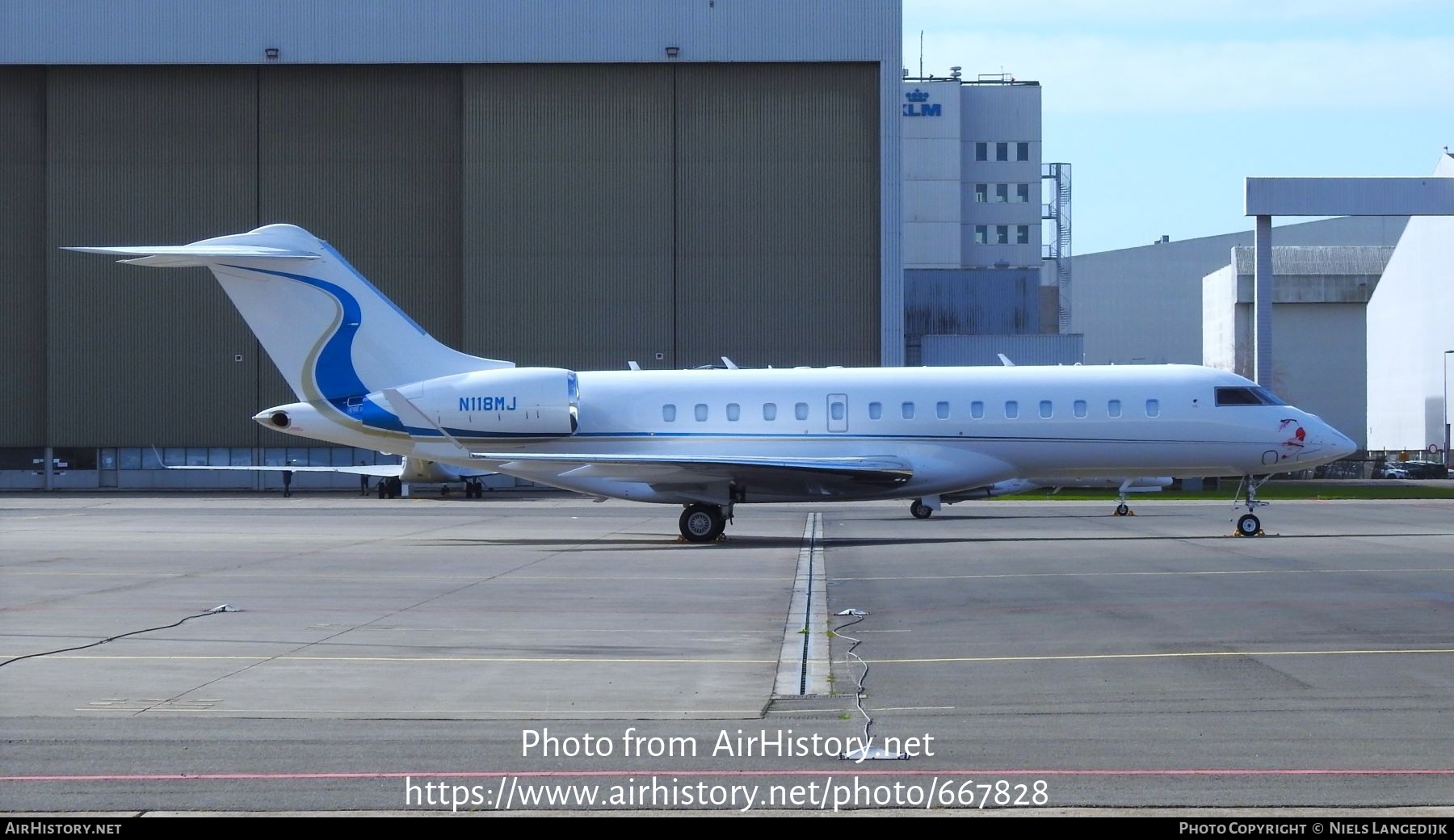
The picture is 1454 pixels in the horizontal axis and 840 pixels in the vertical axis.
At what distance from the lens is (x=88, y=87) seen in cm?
5959

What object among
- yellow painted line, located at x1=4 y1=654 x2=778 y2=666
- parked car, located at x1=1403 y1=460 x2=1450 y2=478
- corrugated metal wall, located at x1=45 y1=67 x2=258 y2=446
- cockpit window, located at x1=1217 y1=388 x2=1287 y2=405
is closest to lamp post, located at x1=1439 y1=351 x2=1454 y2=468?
parked car, located at x1=1403 y1=460 x2=1450 y2=478

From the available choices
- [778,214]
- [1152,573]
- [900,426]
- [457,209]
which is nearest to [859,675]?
[1152,573]

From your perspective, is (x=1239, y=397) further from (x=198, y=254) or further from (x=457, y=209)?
(x=457, y=209)

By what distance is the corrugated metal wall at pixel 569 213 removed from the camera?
192ft

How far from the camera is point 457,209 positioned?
60.5 m

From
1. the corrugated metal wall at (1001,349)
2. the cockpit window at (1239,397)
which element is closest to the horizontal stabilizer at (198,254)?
the cockpit window at (1239,397)

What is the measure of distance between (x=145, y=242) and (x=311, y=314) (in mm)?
37342

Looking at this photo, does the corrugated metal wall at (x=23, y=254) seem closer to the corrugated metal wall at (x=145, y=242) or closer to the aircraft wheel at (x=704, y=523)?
the corrugated metal wall at (x=145, y=242)

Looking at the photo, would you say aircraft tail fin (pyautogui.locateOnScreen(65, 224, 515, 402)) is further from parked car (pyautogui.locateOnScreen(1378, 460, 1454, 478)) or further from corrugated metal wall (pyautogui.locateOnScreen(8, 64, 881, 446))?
parked car (pyautogui.locateOnScreen(1378, 460, 1454, 478))

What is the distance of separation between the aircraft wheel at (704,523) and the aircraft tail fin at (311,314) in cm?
624

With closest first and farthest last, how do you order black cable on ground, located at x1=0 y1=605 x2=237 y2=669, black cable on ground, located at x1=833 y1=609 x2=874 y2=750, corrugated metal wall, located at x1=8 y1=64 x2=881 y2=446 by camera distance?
black cable on ground, located at x1=833 y1=609 x2=874 y2=750
black cable on ground, located at x1=0 y1=605 x2=237 y2=669
corrugated metal wall, located at x1=8 y1=64 x2=881 y2=446

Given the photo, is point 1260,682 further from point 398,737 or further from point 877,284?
point 877,284

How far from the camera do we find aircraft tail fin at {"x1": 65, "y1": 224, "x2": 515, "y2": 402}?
26.9 m

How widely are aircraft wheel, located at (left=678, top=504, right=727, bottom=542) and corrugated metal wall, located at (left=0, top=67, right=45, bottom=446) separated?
45.3m
